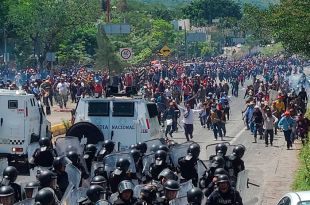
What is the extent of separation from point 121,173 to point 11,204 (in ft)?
9.60

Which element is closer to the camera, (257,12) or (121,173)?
(121,173)

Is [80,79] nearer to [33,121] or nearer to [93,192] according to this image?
[33,121]

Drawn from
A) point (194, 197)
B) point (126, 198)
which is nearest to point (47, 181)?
point (126, 198)

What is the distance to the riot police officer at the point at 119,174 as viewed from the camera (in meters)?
13.7

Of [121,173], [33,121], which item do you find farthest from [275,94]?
[121,173]

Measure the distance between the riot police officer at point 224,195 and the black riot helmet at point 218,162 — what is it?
243 cm

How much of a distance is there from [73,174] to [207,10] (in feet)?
454

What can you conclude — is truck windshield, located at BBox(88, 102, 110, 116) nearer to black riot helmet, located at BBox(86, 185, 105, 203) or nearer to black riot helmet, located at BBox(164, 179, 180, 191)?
black riot helmet, located at BBox(164, 179, 180, 191)

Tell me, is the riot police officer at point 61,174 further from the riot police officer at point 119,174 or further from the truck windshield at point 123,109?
the truck windshield at point 123,109

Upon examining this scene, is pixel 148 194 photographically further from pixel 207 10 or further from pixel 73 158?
pixel 207 10

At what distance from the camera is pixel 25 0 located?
7231 centimetres

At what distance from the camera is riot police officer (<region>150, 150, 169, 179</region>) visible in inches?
586

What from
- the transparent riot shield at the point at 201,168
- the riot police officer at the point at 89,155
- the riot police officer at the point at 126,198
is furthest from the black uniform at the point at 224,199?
the riot police officer at the point at 89,155

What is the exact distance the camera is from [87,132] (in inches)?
809
